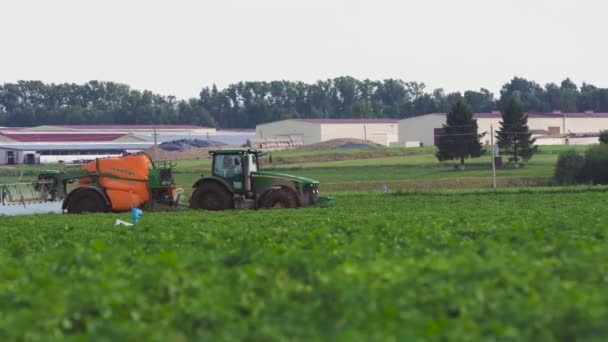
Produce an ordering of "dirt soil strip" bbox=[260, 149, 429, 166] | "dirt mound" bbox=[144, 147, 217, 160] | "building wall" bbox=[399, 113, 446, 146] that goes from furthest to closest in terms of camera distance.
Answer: "building wall" bbox=[399, 113, 446, 146]
"dirt mound" bbox=[144, 147, 217, 160]
"dirt soil strip" bbox=[260, 149, 429, 166]

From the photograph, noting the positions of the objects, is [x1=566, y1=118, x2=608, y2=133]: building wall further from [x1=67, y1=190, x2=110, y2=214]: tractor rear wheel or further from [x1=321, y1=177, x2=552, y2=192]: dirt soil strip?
[x1=67, y1=190, x2=110, y2=214]: tractor rear wheel

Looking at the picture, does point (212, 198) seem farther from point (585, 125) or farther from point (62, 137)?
point (585, 125)

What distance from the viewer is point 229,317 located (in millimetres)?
10711

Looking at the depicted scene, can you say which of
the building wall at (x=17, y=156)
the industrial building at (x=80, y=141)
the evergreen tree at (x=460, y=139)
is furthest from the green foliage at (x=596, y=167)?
the building wall at (x=17, y=156)

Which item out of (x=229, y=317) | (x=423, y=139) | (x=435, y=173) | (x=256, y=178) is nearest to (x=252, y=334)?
(x=229, y=317)

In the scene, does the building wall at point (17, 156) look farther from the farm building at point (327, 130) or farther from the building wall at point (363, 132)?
the building wall at point (363, 132)

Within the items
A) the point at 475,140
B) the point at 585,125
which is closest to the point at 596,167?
the point at 475,140

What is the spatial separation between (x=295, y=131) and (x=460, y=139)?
49.7 meters

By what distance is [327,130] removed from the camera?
13500cm

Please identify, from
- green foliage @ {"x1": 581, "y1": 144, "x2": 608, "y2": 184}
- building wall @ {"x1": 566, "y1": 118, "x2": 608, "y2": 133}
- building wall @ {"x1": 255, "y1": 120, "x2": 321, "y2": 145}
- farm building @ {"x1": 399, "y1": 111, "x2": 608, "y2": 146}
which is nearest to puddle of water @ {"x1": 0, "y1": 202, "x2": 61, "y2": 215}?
green foliage @ {"x1": 581, "y1": 144, "x2": 608, "y2": 184}

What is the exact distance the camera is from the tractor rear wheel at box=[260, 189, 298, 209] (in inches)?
1329

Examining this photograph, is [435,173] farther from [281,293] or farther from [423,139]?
[281,293]

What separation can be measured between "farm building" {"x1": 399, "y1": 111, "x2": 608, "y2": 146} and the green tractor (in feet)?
293

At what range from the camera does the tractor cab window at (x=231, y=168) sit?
33.7m
